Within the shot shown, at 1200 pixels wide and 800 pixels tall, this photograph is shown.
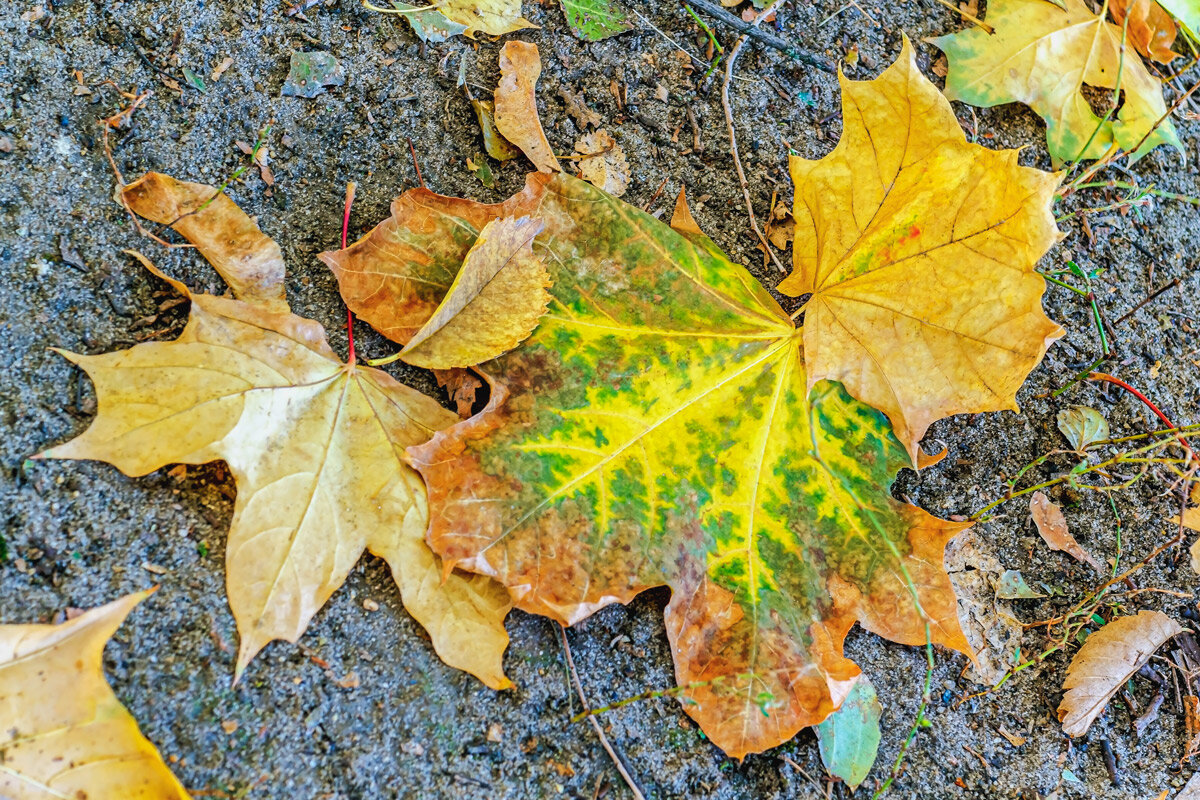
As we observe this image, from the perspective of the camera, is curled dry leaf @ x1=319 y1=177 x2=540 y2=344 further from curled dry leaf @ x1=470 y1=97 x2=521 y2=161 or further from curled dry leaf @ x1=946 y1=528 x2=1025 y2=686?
curled dry leaf @ x1=946 y1=528 x2=1025 y2=686

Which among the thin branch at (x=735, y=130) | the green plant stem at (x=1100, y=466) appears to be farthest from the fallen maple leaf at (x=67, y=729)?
the green plant stem at (x=1100, y=466)

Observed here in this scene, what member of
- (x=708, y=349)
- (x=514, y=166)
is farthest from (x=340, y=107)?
(x=708, y=349)

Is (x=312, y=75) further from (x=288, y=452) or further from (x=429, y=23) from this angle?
(x=288, y=452)

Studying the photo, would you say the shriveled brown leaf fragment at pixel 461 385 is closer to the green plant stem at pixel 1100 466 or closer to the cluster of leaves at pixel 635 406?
the cluster of leaves at pixel 635 406

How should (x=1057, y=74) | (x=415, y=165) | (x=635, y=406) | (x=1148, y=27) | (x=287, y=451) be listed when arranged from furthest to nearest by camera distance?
(x=1148, y=27)
(x=1057, y=74)
(x=415, y=165)
(x=635, y=406)
(x=287, y=451)

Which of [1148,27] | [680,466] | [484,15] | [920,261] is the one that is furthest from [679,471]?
[1148,27]

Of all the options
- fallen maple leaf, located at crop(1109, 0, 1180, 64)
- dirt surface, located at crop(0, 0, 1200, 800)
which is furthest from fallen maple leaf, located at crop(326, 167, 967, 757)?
fallen maple leaf, located at crop(1109, 0, 1180, 64)

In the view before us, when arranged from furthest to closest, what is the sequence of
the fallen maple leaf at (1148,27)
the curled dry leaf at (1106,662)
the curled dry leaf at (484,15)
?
the fallen maple leaf at (1148,27), the curled dry leaf at (484,15), the curled dry leaf at (1106,662)
